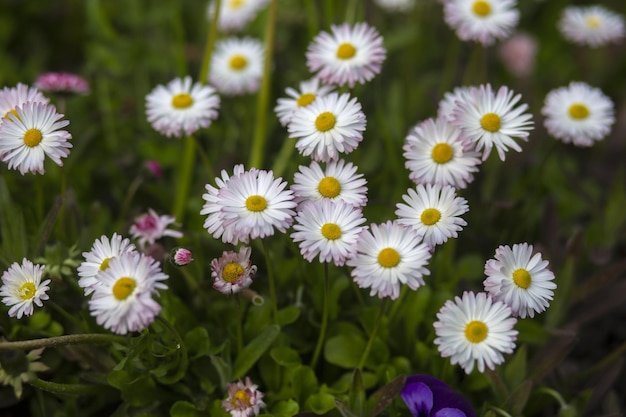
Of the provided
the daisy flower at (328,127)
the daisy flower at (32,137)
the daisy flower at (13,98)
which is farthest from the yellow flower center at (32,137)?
the daisy flower at (328,127)

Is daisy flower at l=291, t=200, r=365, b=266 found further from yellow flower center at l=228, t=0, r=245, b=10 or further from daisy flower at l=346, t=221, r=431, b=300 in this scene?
yellow flower center at l=228, t=0, r=245, b=10

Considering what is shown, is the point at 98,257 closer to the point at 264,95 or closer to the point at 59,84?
the point at 59,84

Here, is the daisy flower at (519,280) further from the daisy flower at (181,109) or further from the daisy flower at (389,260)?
the daisy flower at (181,109)

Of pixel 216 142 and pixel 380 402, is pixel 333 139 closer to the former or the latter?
pixel 380 402

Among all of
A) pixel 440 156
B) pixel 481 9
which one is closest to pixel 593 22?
pixel 481 9

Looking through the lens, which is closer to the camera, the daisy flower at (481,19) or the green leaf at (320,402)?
the green leaf at (320,402)

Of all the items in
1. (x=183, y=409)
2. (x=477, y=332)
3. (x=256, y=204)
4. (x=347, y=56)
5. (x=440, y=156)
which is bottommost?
(x=183, y=409)

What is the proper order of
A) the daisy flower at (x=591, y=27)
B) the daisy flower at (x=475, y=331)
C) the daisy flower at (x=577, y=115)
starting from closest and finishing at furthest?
the daisy flower at (x=475, y=331) → the daisy flower at (x=577, y=115) → the daisy flower at (x=591, y=27)
